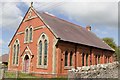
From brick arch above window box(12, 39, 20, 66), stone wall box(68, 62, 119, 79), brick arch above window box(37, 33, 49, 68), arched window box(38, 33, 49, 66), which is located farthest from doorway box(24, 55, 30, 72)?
stone wall box(68, 62, 119, 79)

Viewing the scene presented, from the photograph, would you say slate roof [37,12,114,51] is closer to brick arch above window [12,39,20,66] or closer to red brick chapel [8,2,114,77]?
red brick chapel [8,2,114,77]

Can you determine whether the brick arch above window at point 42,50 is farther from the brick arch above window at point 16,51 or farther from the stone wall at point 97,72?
the stone wall at point 97,72

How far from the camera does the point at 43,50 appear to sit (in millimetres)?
25688

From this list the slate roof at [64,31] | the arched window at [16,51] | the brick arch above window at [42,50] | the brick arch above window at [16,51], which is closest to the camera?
the brick arch above window at [42,50]

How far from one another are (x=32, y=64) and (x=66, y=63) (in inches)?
217

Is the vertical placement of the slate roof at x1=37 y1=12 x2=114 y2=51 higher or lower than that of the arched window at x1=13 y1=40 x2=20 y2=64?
higher

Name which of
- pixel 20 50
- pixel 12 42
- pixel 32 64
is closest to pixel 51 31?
pixel 32 64

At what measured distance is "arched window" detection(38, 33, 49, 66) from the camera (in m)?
25.3

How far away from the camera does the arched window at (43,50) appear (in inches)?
994

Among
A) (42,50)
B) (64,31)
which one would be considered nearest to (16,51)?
(42,50)

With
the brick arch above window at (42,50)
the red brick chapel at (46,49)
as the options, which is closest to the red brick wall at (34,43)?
the red brick chapel at (46,49)

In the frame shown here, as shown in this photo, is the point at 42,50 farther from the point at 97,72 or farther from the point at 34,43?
the point at 97,72

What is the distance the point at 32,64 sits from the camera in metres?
27.1

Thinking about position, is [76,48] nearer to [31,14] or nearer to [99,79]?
[31,14]
